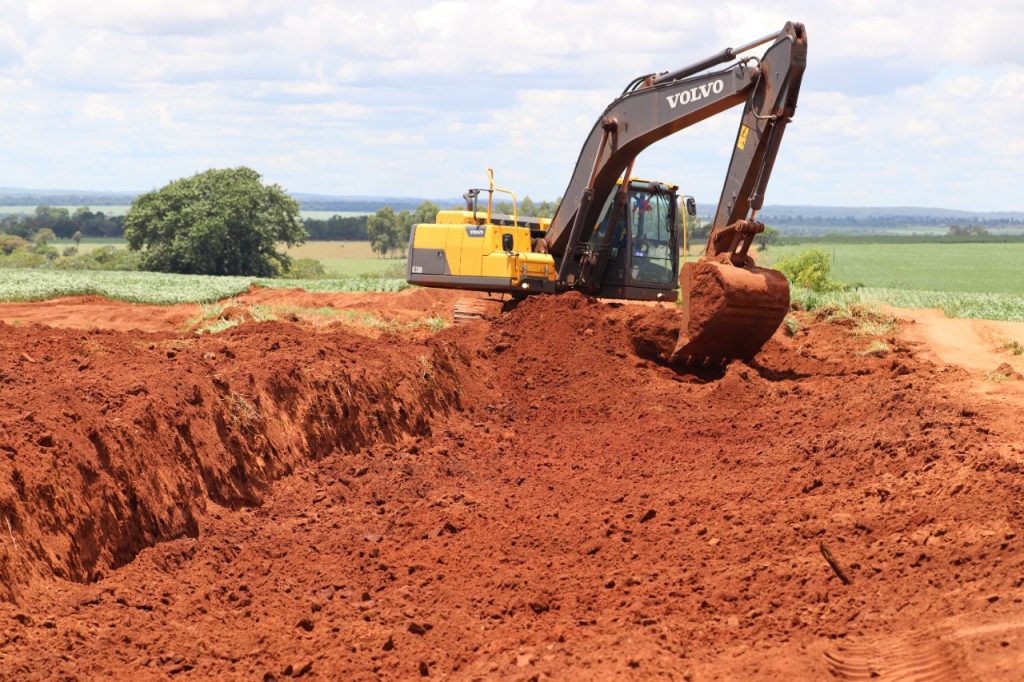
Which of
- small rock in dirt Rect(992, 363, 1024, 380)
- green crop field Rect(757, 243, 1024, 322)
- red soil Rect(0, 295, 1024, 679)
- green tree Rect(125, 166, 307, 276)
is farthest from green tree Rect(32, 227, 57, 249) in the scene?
small rock in dirt Rect(992, 363, 1024, 380)

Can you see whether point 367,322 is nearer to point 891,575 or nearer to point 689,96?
point 689,96

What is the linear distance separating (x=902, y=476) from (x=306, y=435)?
559 cm

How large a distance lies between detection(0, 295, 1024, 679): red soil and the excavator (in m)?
1.10

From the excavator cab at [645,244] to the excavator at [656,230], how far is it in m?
0.02

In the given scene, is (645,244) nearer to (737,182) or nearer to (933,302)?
(737,182)

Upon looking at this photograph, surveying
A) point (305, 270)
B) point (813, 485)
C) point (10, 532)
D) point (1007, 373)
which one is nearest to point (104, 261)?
point (305, 270)

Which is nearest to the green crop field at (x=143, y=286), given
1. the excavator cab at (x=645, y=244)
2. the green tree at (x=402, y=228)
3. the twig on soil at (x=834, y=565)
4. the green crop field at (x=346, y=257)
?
the excavator cab at (x=645, y=244)

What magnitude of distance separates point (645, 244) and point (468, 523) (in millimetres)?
9101

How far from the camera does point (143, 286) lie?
110ft

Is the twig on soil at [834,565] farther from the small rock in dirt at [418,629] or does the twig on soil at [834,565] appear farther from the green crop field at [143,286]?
the green crop field at [143,286]

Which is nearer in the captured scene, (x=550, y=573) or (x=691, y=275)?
(x=550, y=573)

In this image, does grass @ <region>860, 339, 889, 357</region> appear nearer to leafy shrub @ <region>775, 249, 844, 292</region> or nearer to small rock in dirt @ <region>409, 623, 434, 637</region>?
leafy shrub @ <region>775, 249, 844, 292</region>

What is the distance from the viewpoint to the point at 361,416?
12492mm

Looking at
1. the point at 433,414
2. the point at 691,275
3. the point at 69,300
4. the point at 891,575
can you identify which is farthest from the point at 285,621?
the point at 69,300
